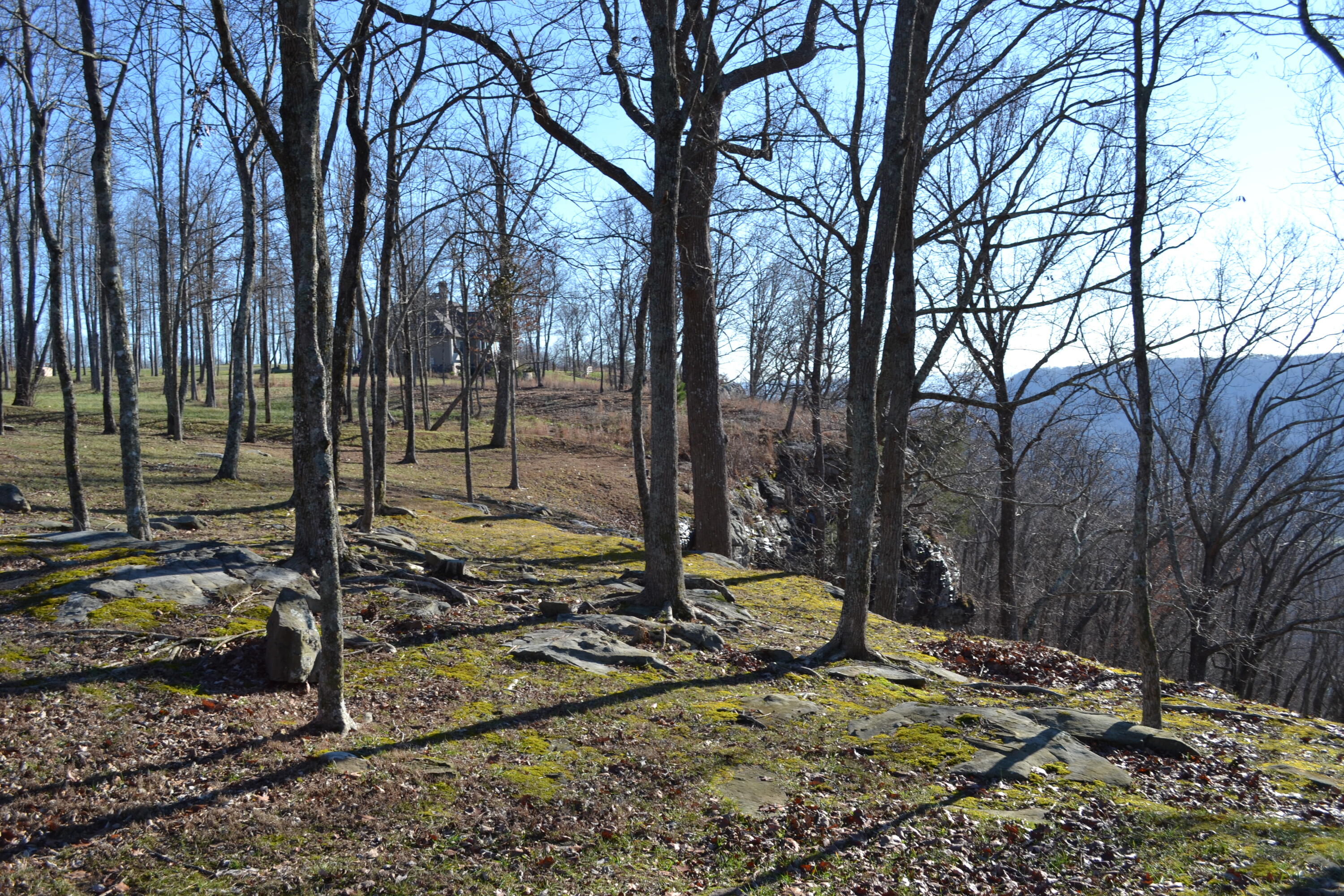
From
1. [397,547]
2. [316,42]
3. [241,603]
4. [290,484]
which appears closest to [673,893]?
[241,603]

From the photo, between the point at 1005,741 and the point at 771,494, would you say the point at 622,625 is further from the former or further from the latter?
the point at 771,494

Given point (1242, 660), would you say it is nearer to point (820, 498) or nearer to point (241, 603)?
point (820, 498)

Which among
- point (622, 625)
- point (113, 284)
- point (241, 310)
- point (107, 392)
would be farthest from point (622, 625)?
point (107, 392)

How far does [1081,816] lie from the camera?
4.98 meters

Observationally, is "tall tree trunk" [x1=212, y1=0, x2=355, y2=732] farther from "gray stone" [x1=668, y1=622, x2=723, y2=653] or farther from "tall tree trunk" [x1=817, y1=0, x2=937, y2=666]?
"tall tree trunk" [x1=817, y1=0, x2=937, y2=666]

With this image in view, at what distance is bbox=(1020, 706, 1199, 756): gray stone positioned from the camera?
20.8 ft

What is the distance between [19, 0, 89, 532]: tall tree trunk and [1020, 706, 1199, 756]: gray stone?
9882mm

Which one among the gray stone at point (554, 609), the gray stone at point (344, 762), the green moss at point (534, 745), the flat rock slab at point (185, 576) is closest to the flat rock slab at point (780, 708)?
the green moss at point (534, 745)

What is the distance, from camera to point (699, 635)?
312 inches

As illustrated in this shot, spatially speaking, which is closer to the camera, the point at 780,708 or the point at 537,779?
the point at 537,779

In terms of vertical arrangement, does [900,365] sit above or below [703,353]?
below

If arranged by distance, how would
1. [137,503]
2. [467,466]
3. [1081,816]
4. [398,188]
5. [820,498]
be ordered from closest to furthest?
1. [1081,816]
2. [137,503]
3. [398,188]
4. [820,498]
5. [467,466]

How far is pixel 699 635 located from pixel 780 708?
1.64 meters

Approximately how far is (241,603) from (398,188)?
271 inches
